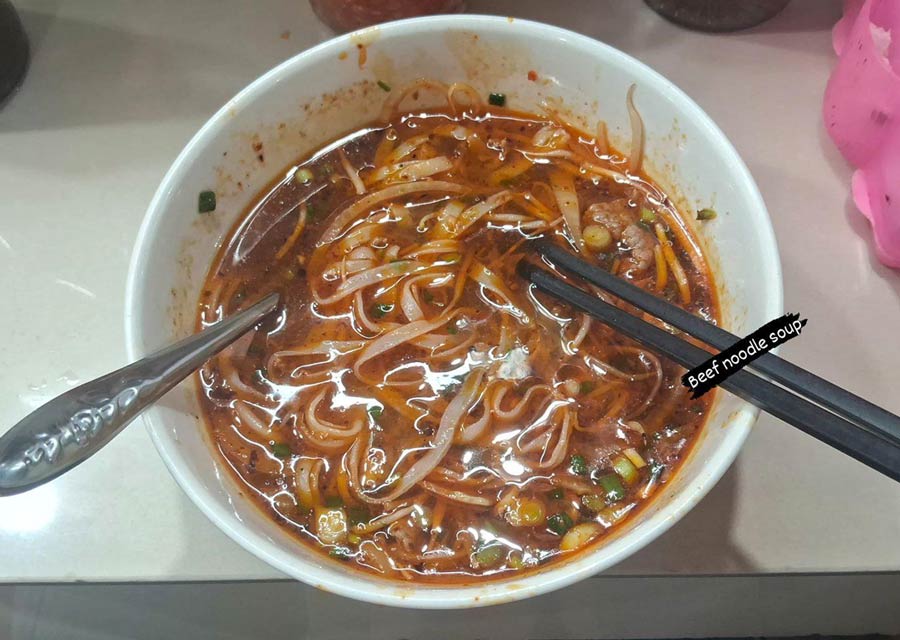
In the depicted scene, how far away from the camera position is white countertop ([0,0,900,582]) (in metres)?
1.41

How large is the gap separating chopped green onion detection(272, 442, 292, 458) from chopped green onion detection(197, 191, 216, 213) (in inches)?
17.1

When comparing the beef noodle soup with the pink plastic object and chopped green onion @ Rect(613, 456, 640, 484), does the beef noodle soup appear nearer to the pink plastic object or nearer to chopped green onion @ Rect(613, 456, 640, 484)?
chopped green onion @ Rect(613, 456, 640, 484)

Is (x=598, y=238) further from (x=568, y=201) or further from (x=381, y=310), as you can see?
(x=381, y=310)

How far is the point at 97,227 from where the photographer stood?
5.58 ft

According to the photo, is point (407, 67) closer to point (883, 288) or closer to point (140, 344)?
point (140, 344)

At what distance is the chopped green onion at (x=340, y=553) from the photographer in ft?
4.02

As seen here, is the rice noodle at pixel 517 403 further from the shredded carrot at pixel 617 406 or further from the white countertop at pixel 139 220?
the white countertop at pixel 139 220

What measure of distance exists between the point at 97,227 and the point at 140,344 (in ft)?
2.08

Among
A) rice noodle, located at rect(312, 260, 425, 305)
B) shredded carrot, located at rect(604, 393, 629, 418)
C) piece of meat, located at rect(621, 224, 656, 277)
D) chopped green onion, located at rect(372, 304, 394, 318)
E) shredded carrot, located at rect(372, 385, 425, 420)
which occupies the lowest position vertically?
shredded carrot, located at rect(604, 393, 629, 418)

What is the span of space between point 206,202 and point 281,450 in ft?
1.50

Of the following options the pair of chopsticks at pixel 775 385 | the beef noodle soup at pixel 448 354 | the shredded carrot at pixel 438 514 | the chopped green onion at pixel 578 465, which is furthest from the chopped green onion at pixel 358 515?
the pair of chopsticks at pixel 775 385

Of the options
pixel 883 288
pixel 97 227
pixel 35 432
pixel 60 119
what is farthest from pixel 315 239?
pixel 883 288

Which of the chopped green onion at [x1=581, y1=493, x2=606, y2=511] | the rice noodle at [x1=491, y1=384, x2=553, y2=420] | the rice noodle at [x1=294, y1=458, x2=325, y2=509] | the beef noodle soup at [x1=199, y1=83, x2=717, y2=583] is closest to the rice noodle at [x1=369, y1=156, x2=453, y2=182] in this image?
the beef noodle soup at [x1=199, y1=83, x2=717, y2=583]

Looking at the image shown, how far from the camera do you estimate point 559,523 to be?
4.12ft
